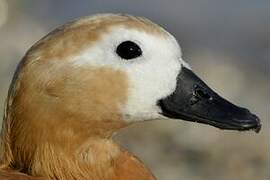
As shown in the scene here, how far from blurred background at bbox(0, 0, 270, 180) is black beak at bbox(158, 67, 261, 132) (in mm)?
3144

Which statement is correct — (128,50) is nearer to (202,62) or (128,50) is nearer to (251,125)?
(251,125)

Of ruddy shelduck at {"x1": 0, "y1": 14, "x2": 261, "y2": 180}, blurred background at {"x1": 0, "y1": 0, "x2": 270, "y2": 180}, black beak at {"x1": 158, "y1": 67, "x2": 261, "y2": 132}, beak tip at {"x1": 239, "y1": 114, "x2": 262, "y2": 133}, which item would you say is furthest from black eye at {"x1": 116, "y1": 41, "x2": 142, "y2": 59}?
blurred background at {"x1": 0, "y1": 0, "x2": 270, "y2": 180}

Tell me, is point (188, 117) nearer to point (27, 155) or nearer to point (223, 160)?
point (27, 155)

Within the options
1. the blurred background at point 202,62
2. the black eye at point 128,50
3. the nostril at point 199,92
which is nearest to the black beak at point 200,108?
the nostril at point 199,92

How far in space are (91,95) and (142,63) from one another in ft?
0.78

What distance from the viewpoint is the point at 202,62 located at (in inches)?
407

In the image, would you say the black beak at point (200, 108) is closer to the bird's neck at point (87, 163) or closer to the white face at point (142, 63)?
the white face at point (142, 63)

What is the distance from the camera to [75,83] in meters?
Result: 4.30

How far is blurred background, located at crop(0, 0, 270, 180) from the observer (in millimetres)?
7832

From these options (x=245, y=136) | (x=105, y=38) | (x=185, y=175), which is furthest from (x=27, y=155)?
(x=245, y=136)

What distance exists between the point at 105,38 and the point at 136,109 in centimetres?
30

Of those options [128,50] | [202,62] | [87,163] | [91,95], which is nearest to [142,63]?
[128,50]

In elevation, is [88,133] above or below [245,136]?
above

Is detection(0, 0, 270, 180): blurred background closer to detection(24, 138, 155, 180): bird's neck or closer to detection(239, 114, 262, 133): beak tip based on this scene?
detection(24, 138, 155, 180): bird's neck
